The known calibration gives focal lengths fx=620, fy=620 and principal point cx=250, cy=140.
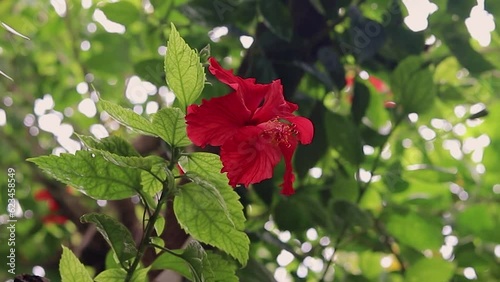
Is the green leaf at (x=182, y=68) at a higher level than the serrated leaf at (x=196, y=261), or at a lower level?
higher

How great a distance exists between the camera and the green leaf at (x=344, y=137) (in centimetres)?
67

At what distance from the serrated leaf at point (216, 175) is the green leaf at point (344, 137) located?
332 millimetres

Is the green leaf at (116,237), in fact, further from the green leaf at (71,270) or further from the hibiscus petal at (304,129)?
the hibiscus petal at (304,129)

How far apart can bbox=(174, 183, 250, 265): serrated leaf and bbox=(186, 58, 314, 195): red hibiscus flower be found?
0.02 m

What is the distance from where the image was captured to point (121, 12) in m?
0.72

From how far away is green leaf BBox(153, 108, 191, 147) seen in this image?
1.08 feet

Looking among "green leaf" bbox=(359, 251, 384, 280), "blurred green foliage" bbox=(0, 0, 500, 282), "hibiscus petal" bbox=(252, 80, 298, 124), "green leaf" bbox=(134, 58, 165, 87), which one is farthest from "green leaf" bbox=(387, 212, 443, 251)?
"hibiscus petal" bbox=(252, 80, 298, 124)

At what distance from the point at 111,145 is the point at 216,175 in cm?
6

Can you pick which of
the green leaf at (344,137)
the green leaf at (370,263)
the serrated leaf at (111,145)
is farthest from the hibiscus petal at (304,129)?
the green leaf at (370,263)

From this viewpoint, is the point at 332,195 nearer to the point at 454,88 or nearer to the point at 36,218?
the point at 454,88

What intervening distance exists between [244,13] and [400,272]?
1.24 ft

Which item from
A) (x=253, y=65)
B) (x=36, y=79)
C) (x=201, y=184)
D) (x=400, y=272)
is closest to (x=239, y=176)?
(x=201, y=184)

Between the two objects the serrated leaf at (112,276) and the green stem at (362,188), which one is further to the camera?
the green stem at (362,188)

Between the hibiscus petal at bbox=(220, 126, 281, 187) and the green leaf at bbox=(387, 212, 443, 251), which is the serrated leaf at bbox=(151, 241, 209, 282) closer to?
the hibiscus petal at bbox=(220, 126, 281, 187)
